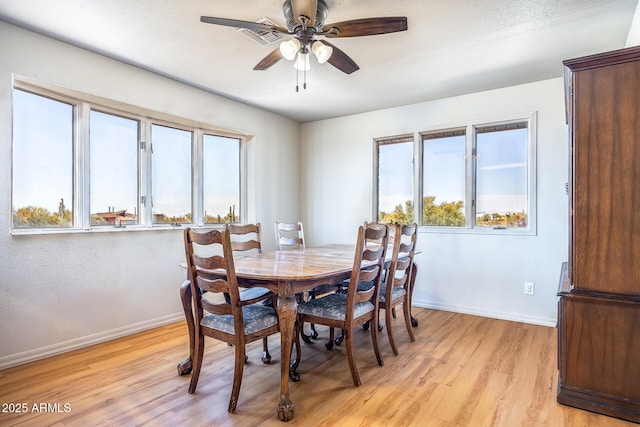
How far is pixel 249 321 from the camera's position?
1940 millimetres

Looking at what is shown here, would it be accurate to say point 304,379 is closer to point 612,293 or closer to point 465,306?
point 612,293

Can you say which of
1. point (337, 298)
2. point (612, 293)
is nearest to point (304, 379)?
point (337, 298)

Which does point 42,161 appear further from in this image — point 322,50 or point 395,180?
point 395,180

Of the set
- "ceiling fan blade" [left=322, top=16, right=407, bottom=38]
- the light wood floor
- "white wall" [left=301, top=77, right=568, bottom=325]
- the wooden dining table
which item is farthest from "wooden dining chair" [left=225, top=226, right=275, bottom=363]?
"white wall" [left=301, top=77, right=568, bottom=325]

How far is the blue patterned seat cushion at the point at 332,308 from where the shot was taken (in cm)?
220

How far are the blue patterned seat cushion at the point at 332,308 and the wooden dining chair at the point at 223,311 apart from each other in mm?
265

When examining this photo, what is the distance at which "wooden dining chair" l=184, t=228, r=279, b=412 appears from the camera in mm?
1841

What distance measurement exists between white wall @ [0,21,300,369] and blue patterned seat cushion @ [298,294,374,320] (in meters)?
1.75

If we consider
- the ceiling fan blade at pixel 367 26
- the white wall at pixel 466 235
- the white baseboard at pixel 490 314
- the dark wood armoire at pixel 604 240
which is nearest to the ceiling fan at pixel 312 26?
the ceiling fan blade at pixel 367 26

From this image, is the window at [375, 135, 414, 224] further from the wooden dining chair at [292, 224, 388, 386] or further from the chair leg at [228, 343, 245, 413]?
the chair leg at [228, 343, 245, 413]

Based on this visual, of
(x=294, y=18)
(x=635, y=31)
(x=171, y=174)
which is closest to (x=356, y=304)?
(x=294, y=18)

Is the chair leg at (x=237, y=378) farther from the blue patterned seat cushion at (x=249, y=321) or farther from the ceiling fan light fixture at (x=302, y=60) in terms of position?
the ceiling fan light fixture at (x=302, y=60)

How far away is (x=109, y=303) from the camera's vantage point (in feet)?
9.57

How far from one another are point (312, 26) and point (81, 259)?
8.22 feet
